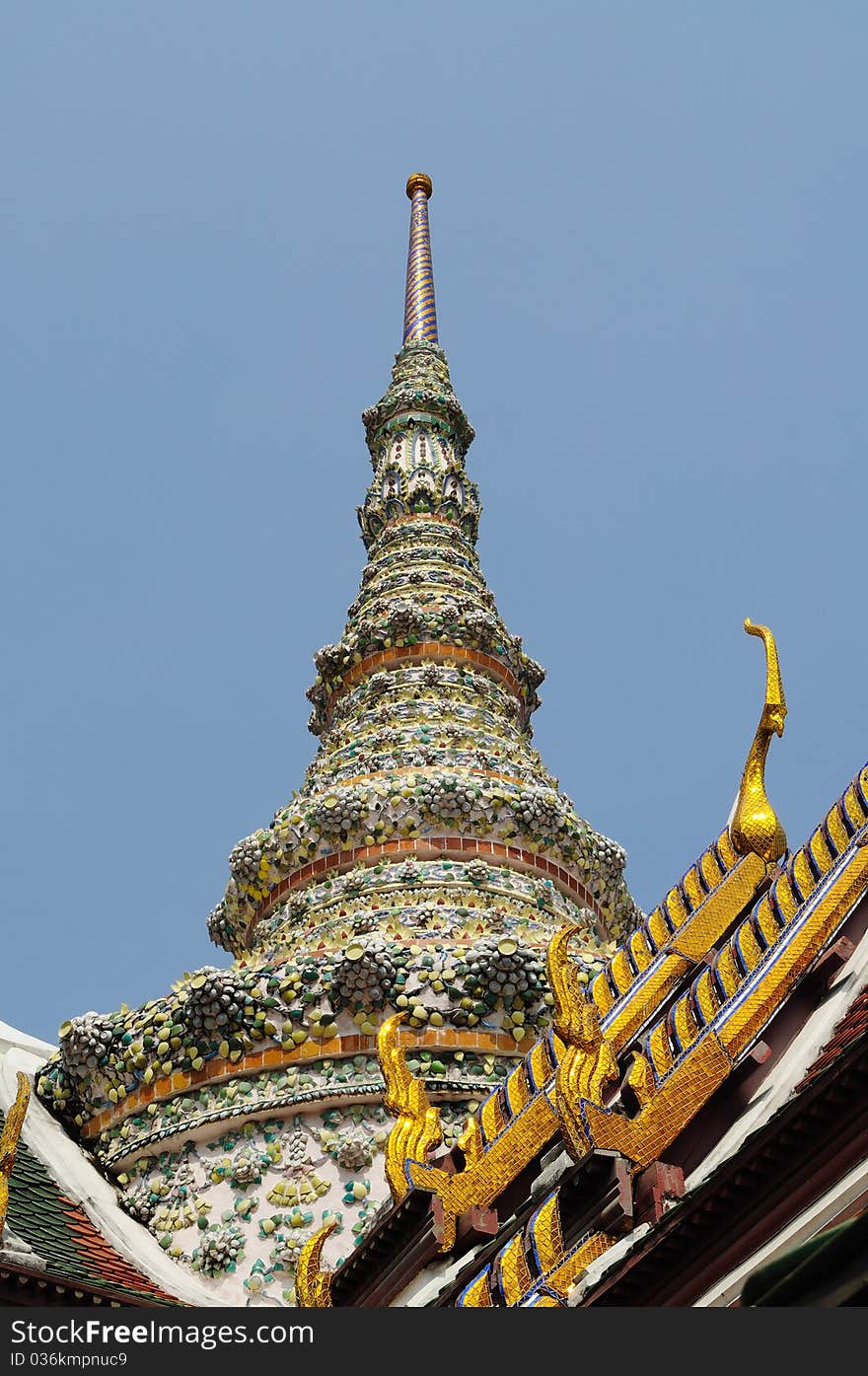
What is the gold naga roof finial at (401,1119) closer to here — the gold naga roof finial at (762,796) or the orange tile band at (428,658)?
the gold naga roof finial at (762,796)

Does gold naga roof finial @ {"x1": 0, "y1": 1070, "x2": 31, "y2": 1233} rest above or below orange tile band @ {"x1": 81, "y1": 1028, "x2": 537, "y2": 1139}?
below

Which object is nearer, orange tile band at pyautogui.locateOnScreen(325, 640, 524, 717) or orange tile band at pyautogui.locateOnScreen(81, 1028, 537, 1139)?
orange tile band at pyautogui.locateOnScreen(81, 1028, 537, 1139)

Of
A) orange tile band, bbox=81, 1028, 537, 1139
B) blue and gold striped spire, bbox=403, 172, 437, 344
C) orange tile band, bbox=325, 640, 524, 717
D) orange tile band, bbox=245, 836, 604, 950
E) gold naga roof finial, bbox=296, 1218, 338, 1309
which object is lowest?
gold naga roof finial, bbox=296, 1218, 338, 1309

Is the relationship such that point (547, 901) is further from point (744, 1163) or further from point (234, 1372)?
point (234, 1372)

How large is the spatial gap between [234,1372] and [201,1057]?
7.44m

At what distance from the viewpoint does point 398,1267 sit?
8.10 metres

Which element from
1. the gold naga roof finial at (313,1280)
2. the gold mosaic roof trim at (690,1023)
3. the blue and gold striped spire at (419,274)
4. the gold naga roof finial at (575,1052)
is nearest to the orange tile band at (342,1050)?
the gold mosaic roof trim at (690,1023)

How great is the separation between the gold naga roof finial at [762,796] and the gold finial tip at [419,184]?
1915 cm

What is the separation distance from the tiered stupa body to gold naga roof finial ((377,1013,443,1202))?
2015 mm

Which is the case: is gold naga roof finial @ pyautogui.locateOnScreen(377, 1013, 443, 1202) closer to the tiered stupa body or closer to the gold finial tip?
the tiered stupa body

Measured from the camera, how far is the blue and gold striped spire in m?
23.4

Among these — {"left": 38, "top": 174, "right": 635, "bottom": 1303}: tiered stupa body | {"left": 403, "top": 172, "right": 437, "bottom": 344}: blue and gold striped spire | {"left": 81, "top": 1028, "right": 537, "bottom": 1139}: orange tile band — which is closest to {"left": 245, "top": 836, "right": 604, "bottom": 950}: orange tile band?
{"left": 38, "top": 174, "right": 635, "bottom": 1303}: tiered stupa body

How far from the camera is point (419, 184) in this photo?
27.0 metres

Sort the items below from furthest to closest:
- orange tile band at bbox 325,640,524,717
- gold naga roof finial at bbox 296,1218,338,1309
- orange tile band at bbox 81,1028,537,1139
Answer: orange tile band at bbox 325,640,524,717
orange tile band at bbox 81,1028,537,1139
gold naga roof finial at bbox 296,1218,338,1309
